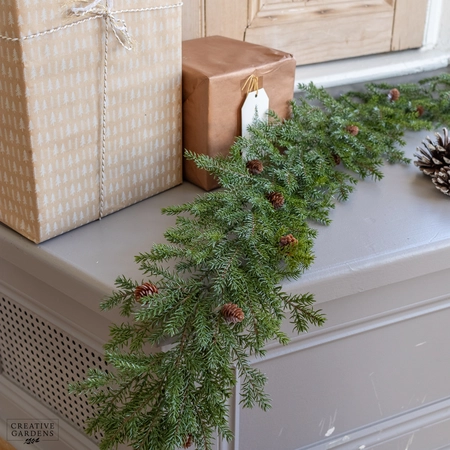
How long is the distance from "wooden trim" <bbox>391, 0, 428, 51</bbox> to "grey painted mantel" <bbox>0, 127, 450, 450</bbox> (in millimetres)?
466

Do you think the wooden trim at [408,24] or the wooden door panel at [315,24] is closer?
the wooden door panel at [315,24]

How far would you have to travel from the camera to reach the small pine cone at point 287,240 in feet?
2.44

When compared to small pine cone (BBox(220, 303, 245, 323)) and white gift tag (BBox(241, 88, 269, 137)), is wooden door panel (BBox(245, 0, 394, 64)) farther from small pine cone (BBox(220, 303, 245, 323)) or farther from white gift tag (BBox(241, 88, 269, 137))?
small pine cone (BBox(220, 303, 245, 323))

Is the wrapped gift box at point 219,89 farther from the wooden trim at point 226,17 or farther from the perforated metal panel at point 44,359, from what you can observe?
the perforated metal panel at point 44,359

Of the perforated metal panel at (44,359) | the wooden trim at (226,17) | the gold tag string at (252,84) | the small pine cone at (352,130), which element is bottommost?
the perforated metal panel at (44,359)

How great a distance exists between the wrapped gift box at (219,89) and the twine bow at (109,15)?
0.12 meters

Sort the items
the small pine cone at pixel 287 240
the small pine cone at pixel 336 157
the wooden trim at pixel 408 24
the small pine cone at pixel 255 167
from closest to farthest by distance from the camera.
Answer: the small pine cone at pixel 287 240
the small pine cone at pixel 255 167
the small pine cone at pixel 336 157
the wooden trim at pixel 408 24

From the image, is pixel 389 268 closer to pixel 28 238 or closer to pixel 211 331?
pixel 211 331

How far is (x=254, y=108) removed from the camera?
95 cm

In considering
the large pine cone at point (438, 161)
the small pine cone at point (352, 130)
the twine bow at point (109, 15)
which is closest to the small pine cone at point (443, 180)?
the large pine cone at point (438, 161)

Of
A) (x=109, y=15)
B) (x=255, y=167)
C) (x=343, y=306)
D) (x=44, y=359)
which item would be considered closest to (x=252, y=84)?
(x=255, y=167)

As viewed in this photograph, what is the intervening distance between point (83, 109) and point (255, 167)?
24 centimetres

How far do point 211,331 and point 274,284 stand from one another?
0.10 metres

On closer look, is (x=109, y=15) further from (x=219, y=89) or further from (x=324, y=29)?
(x=324, y=29)
